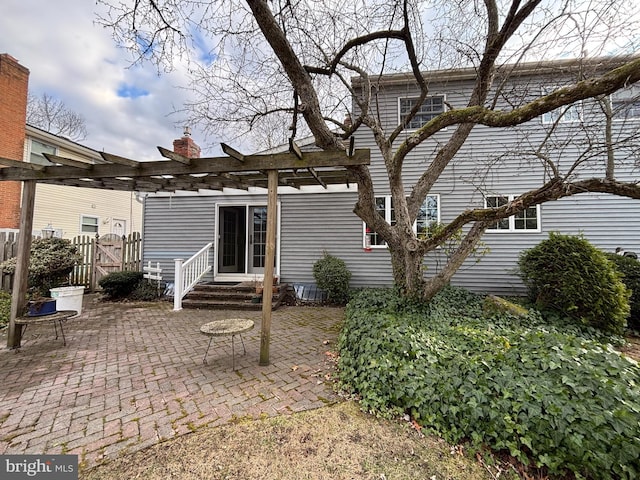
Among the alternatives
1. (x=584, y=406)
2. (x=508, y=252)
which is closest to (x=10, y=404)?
(x=584, y=406)

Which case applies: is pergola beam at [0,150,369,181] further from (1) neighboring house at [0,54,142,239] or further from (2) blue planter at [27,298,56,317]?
(1) neighboring house at [0,54,142,239]

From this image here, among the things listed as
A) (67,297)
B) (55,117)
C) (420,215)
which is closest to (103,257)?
(67,297)

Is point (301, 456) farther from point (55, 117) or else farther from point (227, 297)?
point (55, 117)

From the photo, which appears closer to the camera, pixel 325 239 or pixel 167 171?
pixel 167 171

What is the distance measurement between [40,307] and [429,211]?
28.0 feet

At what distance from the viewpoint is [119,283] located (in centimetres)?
751

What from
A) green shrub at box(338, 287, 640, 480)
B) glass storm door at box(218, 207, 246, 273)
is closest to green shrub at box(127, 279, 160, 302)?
glass storm door at box(218, 207, 246, 273)

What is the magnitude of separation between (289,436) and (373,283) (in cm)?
586

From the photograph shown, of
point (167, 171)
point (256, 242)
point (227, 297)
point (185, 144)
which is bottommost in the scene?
point (227, 297)

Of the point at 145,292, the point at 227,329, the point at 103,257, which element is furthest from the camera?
the point at 103,257

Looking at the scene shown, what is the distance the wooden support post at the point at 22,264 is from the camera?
4094 mm

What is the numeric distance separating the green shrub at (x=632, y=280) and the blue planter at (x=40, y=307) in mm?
10417

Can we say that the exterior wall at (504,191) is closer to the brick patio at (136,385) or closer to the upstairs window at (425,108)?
the upstairs window at (425,108)

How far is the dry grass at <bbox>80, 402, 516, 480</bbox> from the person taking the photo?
6.24 feet
